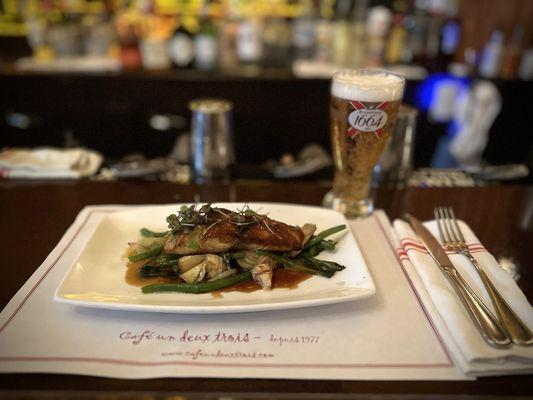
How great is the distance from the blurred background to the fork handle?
8.82ft

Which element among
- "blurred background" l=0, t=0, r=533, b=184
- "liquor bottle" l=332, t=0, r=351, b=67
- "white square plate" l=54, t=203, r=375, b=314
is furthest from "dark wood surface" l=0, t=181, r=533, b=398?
"liquor bottle" l=332, t=0, r=351, b=67

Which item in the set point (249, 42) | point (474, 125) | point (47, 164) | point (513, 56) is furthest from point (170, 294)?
point (513, 56)

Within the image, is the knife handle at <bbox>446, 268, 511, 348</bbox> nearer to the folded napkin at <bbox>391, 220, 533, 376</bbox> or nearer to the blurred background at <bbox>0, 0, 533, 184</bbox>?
the folded napkin at <bbox>391, 220, 533, 376</bbox>

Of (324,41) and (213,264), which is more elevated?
(324,41)

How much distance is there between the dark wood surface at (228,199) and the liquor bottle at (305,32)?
2582mm

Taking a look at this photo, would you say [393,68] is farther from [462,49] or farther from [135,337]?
[135,337]

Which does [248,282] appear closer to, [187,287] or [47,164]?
Answer: [187,287]

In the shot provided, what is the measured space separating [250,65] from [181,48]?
0.63 metres

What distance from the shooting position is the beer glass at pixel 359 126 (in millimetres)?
1263

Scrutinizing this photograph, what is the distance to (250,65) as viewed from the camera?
12.9ft

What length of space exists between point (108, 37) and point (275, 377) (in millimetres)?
4034

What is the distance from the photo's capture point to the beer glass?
1.26m

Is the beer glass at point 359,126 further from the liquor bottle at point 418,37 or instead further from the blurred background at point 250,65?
the liquor bottle at point 418,37

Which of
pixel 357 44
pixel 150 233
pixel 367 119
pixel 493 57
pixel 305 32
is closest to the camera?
pixel 150 233
